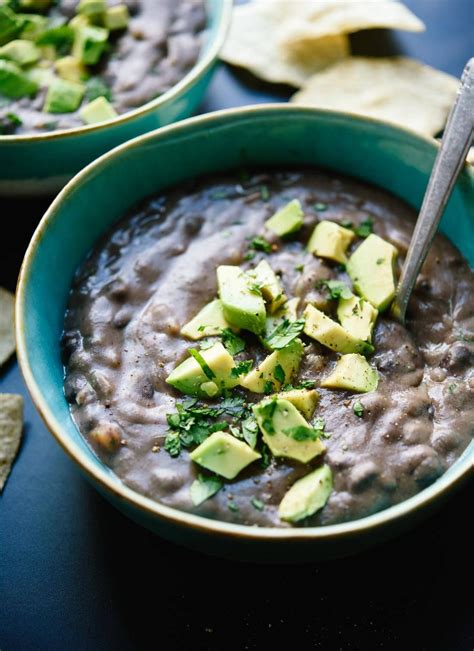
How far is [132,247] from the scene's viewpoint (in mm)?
2984

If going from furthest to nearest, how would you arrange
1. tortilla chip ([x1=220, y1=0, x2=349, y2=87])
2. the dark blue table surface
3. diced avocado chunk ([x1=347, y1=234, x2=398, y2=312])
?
tortilla chip ([x1=220, y1=0, x2=349, y2=87]) → diced avocado chunk ([x1=347, y1=234, x2=398, y2=312]) → the dark blue table surface

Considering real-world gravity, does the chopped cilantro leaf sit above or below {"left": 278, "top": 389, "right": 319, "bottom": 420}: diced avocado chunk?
below

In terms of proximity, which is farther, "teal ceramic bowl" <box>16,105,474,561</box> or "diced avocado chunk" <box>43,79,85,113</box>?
"diced avocado chunk" <box>43,79,85,113</box>

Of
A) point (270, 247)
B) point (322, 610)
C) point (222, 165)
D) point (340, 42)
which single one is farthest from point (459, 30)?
point (322, 610)

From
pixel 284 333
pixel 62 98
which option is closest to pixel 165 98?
pixel 62 98

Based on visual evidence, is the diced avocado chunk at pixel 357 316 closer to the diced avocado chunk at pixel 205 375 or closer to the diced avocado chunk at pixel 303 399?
the diced avocado chunk at pixel 303 399

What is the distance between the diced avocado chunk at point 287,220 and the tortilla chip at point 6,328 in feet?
3.38

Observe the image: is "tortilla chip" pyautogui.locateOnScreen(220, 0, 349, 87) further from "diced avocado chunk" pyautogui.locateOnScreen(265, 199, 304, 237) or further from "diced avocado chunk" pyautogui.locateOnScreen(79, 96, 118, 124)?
"diced avocado chunk" pyautogui.locateOnScreen(265, 199, 304, 237)

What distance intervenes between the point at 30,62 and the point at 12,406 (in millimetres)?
1580

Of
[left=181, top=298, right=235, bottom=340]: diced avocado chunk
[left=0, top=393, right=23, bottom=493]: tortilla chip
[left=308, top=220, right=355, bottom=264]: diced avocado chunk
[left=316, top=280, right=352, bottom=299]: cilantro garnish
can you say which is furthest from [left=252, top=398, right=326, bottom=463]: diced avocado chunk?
[left=0, top=393, right=23, bottom=493]: tortilla chip

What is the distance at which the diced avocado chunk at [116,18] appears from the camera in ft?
12.2

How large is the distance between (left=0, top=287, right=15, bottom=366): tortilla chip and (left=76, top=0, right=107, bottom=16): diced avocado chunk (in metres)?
1.40

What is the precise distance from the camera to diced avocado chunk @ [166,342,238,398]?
8.26ft

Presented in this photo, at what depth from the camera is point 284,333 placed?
2656mm
